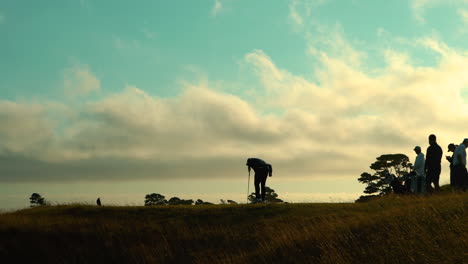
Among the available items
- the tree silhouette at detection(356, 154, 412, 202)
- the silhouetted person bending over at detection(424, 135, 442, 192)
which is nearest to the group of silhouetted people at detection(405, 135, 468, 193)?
the silhouetted person bending over at detection(424, 135, 442, 192)

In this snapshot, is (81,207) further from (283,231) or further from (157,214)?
(283,231)

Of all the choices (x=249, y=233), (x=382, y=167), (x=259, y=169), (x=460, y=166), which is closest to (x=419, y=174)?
(x=460, y=166)

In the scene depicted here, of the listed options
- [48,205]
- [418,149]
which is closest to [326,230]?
[418,149]

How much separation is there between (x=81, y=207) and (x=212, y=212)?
9.32 meters

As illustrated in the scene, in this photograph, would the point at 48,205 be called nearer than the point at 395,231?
No

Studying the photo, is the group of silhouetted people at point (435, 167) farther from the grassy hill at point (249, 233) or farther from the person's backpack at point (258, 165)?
the person's backpack at point (258, 165)

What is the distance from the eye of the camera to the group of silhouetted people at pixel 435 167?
23375 mm

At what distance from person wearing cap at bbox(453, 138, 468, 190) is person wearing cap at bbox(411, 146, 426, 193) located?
1525 mm

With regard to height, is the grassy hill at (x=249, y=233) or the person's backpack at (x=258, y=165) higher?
the person's backpack at (x=258, y=165)

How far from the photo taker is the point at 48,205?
32.9 meters

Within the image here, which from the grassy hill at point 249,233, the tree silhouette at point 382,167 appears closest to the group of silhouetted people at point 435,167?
the grassy hill at point 249,233

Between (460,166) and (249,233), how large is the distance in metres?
11.4

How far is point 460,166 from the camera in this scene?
2403 centimetres

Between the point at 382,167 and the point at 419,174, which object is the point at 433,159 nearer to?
the point at 419,174
